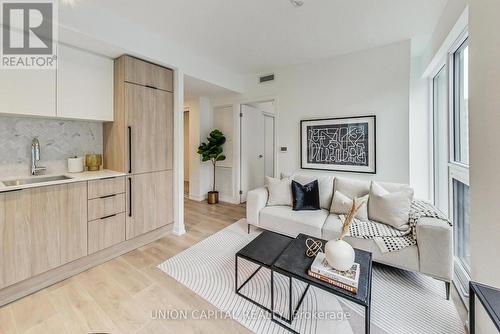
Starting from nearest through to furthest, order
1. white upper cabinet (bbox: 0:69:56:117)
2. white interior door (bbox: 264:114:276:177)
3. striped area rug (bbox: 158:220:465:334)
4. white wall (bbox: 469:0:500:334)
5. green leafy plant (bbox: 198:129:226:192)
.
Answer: white wall (bbox: 469:0:500:334), striped area rug (bbox: 158:220:465:334), white upper cabinet (bbox: 0:69:56:117), green leafy plant (bbox: 198:129:226:192), white interior door (bbox: 264:114:276:177)

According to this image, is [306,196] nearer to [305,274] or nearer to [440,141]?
[305,274]

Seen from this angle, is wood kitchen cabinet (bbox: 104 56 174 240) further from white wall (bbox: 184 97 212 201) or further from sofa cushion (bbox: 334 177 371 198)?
sofa cushion (bbox: 334 177 371 198)

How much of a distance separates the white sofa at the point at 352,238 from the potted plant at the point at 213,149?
171 centimetres

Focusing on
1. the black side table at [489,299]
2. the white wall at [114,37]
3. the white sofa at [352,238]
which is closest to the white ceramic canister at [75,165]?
the white wall at [114,37]

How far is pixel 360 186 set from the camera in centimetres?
254

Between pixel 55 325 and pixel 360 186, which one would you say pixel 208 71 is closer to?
pixel 360 186

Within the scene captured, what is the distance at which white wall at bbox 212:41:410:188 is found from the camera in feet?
9.04

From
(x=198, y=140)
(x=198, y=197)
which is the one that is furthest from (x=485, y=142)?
(x=198, y=197)

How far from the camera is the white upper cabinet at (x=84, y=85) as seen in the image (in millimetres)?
2102

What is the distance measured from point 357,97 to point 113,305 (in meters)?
3.67

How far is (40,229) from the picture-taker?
179 cm

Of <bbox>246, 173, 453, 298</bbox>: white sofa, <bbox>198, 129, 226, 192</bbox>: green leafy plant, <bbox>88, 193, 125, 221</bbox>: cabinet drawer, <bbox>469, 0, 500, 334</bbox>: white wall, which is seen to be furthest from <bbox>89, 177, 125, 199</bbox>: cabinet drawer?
<bbox>469, 0, 500, 334</bbox>: white wall

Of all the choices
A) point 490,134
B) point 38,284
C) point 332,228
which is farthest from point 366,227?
point 38,284

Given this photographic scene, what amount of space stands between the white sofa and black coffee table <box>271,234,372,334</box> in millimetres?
520
